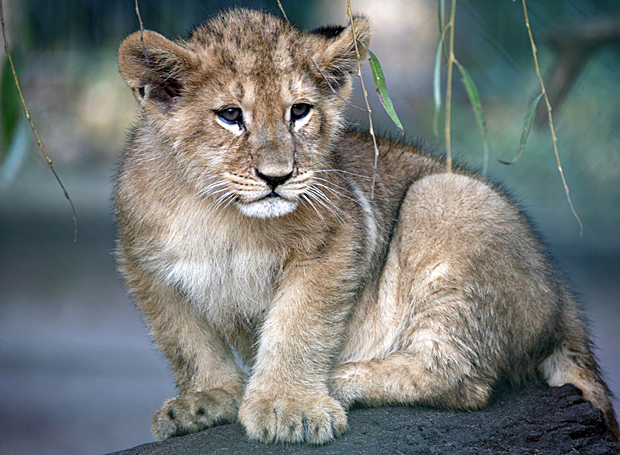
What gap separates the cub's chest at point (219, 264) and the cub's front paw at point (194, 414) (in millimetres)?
524

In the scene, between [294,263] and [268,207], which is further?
[294,263]

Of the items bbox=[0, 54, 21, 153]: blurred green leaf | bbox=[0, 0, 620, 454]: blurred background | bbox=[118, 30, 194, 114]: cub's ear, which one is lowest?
bbox=[0, 0, 620, 454]: blurred background

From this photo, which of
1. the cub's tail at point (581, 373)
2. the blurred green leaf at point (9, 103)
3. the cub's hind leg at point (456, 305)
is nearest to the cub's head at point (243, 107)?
the blurred green leaf at point (9, 103)

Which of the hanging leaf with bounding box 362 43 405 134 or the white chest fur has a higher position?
the hanging leaf with bounding box 362 43 405 134

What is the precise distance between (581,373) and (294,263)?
5.92 ft

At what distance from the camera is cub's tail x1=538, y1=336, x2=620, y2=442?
376cm

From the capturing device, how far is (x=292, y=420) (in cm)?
327

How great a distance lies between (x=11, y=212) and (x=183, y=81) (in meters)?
6.36

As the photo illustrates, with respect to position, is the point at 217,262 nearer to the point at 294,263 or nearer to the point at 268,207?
the point at 294,263

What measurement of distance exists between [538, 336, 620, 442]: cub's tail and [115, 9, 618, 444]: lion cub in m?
0.01

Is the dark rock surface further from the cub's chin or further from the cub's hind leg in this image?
the cub's chin

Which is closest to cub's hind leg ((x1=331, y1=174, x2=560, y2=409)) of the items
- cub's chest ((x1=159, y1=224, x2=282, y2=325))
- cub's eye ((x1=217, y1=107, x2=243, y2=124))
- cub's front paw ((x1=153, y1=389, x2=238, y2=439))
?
cub's front paw ((x1=153, y1=389, x2=238, y2=439))

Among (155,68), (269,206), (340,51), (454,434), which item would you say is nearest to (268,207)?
(269,206)

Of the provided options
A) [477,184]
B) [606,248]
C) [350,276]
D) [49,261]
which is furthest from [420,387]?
[49,261]
